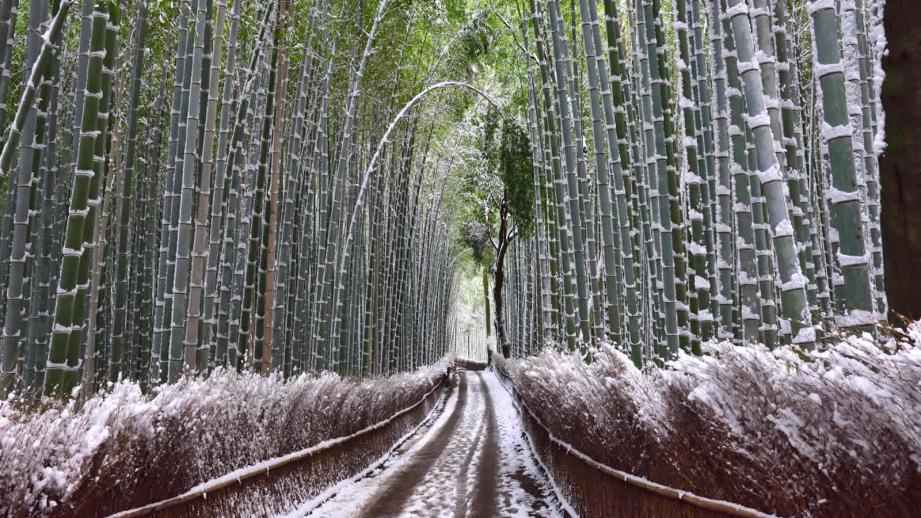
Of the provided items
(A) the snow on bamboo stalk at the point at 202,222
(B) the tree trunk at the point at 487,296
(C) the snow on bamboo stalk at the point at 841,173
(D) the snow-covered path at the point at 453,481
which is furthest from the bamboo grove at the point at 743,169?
(B) the tree trunk at the point at 487,296

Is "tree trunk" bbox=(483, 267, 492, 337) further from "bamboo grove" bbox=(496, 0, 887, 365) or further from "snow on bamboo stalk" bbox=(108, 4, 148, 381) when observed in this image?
"snow on bamboo stalk" bbox=(108, 4, 148, 381)

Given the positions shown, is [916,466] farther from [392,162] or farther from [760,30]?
[392,162]

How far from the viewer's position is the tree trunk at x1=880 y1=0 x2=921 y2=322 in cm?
218

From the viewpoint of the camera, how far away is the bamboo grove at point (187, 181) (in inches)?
165

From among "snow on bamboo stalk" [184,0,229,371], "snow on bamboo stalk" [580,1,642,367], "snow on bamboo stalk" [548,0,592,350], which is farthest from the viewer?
"snow on bamboo stalk" [548,0,592,350]

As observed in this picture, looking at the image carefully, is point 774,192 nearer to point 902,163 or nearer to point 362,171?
point 902,163

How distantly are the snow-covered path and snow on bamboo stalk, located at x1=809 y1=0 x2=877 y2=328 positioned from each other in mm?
3590

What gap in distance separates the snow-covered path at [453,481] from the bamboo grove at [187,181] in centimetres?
144

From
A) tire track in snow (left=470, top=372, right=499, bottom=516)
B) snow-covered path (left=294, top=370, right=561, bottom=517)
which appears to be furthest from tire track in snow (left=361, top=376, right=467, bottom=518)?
tire track in snow (left=470, top=372, right=499, bottom=516)

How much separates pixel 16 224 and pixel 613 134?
4136 millimetres

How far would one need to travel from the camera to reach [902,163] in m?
2.21

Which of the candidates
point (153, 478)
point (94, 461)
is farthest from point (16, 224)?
point (94, 461)

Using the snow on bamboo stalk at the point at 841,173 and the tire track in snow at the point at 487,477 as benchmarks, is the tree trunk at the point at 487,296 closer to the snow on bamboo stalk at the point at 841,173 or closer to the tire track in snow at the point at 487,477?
the tire track in snow at the point at 487,477

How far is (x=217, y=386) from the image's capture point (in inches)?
176
